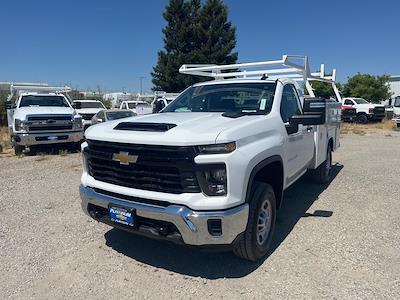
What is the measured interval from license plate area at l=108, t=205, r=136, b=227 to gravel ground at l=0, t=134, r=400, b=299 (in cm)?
57

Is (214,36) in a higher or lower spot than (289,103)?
higher

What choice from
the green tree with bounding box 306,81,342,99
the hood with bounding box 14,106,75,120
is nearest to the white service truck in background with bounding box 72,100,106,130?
the hood with bounding box 14,106,75,120

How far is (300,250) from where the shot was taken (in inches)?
158

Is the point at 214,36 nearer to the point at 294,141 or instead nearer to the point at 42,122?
the point at 42,122

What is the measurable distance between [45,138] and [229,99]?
8381mm

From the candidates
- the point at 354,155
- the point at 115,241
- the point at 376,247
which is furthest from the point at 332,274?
the point at 354,155

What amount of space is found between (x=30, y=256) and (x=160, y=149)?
211 cm

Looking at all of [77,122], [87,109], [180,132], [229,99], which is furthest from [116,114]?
[180,132]

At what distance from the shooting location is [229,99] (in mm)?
4586

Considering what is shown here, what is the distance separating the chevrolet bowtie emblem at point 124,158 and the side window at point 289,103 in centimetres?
201

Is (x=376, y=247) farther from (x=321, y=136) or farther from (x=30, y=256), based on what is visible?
(x=30, y=256)

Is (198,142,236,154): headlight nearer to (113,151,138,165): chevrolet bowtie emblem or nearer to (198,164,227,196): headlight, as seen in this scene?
(198,164,227,196): headlight

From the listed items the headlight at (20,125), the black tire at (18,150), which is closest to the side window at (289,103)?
the headlight at (20,125)

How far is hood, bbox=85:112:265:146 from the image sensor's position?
304 cm
